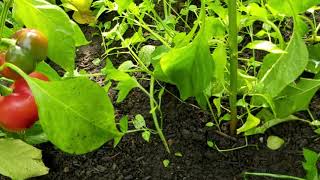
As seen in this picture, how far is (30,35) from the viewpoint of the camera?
0.88m

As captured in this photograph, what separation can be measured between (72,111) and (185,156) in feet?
0.88

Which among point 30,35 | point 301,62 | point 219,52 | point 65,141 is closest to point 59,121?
point 65,141

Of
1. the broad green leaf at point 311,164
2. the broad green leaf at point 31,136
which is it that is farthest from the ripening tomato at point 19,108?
the broad green leaf at point 311,164

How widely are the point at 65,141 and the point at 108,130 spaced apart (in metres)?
0.07

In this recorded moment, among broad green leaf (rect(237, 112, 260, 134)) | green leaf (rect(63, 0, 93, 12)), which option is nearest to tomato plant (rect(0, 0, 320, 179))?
broad green leaf (rect(237, 112, 260, 134))

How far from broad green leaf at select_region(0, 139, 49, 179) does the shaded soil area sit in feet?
0.41

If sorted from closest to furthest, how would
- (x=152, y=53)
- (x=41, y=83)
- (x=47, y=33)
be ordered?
(x=41, y=83), (x=47, y=33), (x=152, y=53)

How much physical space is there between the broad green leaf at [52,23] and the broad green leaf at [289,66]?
1.11 ft

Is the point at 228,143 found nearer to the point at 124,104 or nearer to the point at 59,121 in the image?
the point at 124,104

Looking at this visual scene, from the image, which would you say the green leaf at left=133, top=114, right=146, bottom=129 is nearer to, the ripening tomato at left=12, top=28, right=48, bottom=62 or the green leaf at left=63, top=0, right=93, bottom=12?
the ripening tomato at left=12, top=28, right=48, bottom=62

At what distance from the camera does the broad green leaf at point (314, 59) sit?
103cm

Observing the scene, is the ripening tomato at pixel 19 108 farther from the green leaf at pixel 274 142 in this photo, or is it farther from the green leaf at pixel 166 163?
the green leaf at pixel 274 142

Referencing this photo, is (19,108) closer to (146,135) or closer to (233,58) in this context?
(146,135)

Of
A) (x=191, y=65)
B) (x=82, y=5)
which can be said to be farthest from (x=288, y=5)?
(x=82, y=5)
